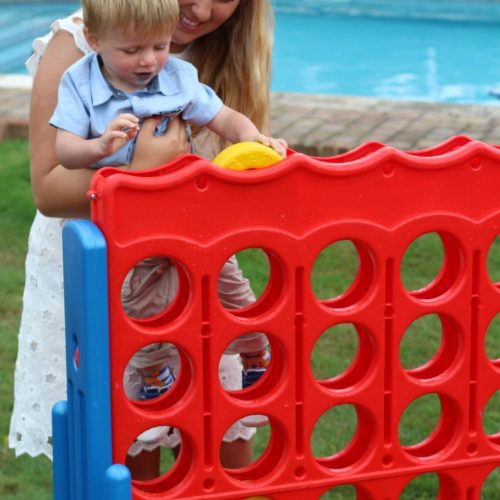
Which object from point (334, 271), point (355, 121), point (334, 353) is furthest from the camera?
point (355, 121)

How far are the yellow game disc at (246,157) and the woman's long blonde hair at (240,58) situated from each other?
0.65m

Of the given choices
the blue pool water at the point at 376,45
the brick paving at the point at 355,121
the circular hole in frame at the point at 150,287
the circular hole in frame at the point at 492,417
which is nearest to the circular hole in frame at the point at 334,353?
the circular hole in frame at the point at 492,417

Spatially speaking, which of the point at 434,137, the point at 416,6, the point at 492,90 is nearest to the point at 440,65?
the point at 492,90

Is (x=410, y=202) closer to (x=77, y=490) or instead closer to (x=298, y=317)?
(x=298, y=317)

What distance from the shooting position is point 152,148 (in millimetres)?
2688

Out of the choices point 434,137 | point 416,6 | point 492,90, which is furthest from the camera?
point 416,6

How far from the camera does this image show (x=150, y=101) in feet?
8.89

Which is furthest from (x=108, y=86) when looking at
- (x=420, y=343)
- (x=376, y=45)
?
(x=376, y=45)

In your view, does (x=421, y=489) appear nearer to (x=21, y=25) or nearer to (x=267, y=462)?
(x=267, y=462)

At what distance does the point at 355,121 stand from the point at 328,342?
319 cm

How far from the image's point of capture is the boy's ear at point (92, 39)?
2635mm

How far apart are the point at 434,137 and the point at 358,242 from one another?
498cm

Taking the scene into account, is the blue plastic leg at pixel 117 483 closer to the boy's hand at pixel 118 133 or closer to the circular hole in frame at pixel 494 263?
the boy's hand at pixel 118 133

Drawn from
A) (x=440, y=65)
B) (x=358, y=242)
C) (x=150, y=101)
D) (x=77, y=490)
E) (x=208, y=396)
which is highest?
(x=150, y=101)
